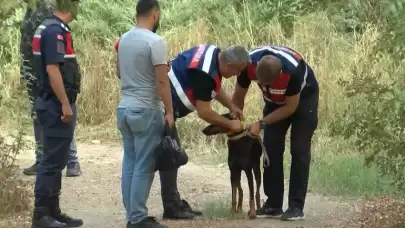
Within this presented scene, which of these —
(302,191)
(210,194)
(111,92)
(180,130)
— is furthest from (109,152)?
(302,191)

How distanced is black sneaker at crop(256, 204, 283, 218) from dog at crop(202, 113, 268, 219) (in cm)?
17

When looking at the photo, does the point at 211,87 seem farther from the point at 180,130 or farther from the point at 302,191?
the point at 180,130

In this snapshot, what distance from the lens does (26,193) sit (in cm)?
757

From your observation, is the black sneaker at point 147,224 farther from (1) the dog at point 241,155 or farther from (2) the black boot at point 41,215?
(1) the dog at point 241,155

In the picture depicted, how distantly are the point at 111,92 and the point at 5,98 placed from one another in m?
5.24

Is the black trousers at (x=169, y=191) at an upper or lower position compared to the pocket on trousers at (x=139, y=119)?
lower

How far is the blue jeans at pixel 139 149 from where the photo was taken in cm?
643

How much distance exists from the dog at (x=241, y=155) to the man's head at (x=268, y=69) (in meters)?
0.52

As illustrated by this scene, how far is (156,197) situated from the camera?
27.7 ft

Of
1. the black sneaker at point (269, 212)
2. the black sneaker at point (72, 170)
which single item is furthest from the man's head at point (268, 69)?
the black sneaker at point (72, 170)

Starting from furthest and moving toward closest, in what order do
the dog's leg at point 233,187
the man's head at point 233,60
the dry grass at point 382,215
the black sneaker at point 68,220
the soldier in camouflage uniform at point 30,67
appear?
1. the soldier in camouflage uniform at point 30,67
2. the dog's leg at point 233,187
3. the black sneaker at point 68,220
4. the man's head at point 233,60
5. the dry grass at point 382,215

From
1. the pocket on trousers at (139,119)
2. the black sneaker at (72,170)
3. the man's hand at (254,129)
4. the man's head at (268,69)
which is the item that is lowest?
the black sneaker at (72,170)

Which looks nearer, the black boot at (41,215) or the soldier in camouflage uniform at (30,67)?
the black boot at (41,215)

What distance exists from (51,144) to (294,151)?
2.08 meters
